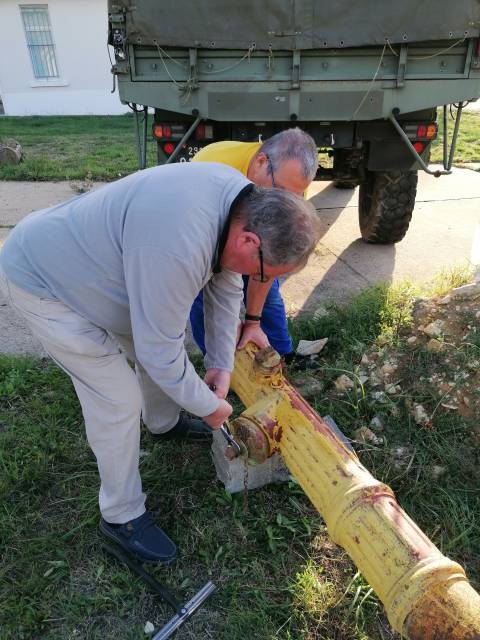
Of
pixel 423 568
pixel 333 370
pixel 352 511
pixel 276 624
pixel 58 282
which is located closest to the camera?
pixel 423 568

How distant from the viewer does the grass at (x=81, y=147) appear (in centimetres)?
806

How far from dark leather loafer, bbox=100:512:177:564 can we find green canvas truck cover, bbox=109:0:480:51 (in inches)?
133

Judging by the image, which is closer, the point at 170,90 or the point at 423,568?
the point at 423,568

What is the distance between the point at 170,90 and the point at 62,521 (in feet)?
10.4

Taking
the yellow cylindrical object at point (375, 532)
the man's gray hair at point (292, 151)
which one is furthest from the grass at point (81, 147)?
the yellow cylindrical object at point (375, 532)

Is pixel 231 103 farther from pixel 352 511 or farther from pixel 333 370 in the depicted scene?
pixel 352 511

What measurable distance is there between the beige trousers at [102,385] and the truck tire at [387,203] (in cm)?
325

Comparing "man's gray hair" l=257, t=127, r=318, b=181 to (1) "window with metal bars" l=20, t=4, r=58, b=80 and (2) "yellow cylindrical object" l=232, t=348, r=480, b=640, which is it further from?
(1) "window with metal bars" l=20, t=4, r=58, b=80

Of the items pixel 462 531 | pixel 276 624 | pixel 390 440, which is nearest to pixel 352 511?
pixel 276 624

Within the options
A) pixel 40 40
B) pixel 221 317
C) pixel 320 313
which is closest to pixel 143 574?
pixel 221 317

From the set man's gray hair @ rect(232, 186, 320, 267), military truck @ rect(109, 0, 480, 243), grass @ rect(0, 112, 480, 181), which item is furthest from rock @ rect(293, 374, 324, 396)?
grass @ rect(0, 112, 480, 181)

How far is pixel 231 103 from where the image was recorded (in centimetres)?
406

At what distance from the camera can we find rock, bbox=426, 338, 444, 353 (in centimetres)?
293

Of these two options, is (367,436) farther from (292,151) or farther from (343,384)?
(292,151)
